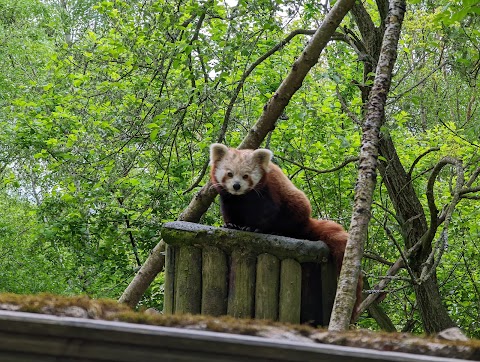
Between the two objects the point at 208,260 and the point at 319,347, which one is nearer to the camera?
the point at 319,347

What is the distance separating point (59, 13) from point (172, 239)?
18.3m

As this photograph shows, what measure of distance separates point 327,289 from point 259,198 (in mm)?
1090

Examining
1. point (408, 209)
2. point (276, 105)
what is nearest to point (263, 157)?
point (276, 105)

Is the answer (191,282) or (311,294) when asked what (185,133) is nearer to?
(191,282)

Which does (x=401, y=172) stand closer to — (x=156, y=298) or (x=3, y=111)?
(x=156, y=298)

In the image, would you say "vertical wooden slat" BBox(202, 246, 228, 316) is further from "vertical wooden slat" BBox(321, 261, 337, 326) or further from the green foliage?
the green foliage

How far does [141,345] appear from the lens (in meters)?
1.16

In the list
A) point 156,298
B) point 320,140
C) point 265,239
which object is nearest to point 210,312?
point 265,239

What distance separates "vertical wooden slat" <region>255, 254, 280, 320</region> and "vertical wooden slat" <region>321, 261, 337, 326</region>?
0.39m

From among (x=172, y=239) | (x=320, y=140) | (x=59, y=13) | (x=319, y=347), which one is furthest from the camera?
(x=59, y=13)

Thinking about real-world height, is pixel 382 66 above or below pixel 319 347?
above

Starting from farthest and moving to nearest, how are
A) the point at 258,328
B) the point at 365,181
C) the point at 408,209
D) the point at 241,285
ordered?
the point at 408,209, the point at 241,285, the point at 365,181, the point at 258,328

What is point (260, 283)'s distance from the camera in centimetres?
417

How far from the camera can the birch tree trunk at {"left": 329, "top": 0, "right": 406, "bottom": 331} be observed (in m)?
3.50
